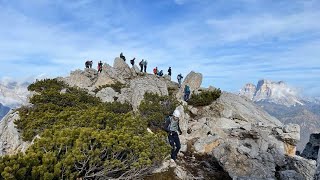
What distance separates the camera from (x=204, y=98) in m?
36.9

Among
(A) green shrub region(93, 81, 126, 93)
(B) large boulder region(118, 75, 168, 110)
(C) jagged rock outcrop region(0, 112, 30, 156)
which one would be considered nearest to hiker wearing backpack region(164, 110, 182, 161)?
(C) jagged rock outcrop region(0, 112, 30, 156)

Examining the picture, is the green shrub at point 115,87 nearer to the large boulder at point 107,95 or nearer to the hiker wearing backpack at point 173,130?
the large boulder at point 107,95

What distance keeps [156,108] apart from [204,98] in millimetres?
8783

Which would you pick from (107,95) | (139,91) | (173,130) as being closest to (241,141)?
(173,130)

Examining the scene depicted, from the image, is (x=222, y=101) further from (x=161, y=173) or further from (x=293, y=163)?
(x=161, y=173)

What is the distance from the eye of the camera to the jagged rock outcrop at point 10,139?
23.0 meters

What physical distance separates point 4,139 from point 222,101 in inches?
913

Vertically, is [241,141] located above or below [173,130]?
below

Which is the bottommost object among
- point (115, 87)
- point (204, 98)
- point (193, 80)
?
point (204, 98)

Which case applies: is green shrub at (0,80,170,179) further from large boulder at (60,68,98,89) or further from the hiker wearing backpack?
large boulder at (60,68,98,89)

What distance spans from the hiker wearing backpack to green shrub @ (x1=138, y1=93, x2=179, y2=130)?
8.37 meters

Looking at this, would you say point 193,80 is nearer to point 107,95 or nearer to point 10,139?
point 107,95

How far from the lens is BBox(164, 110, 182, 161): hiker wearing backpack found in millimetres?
17766

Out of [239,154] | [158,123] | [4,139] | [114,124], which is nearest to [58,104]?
[4,139]
